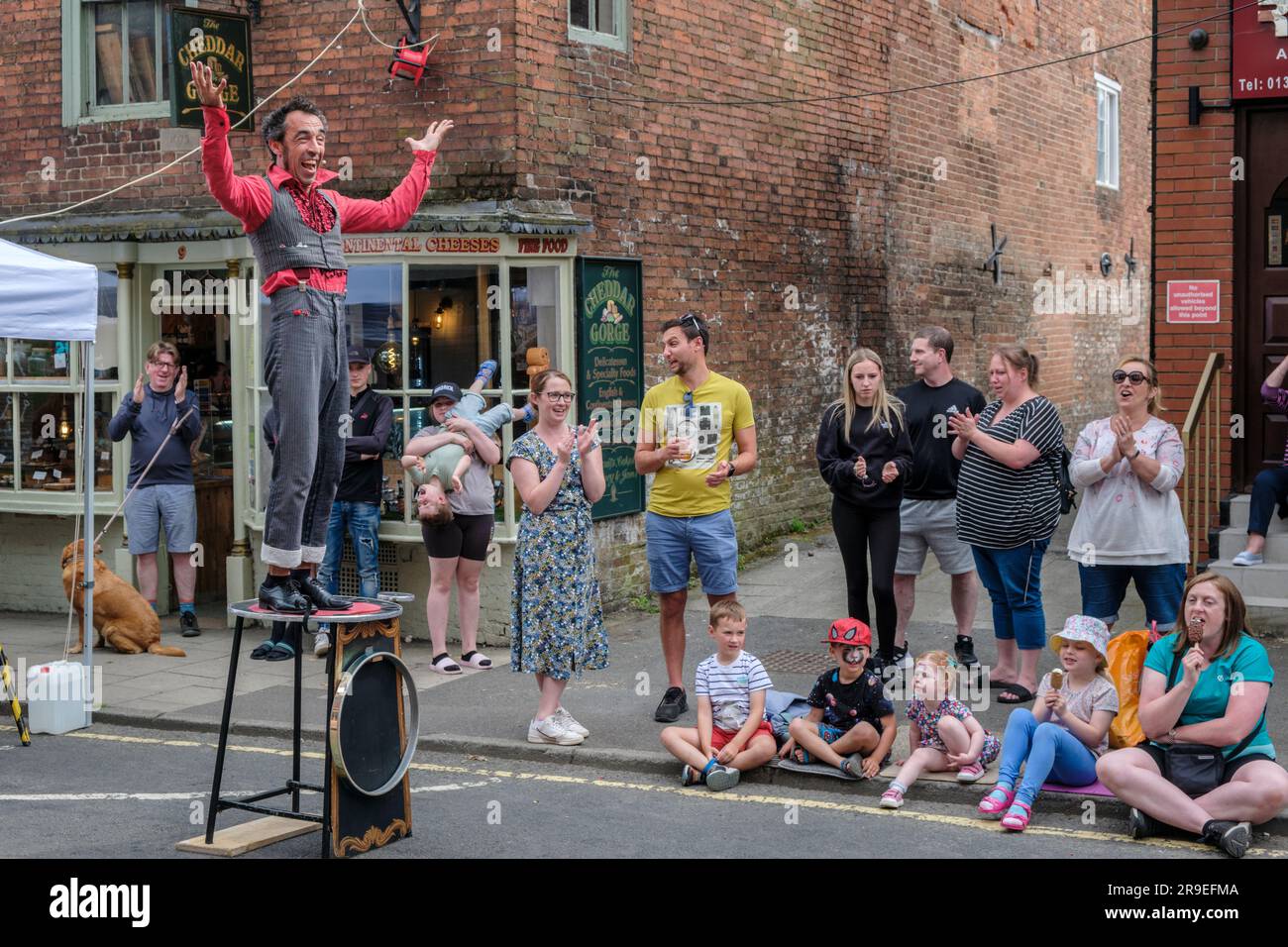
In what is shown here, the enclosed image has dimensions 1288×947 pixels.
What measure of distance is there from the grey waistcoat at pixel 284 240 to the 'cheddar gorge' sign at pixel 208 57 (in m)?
5.52

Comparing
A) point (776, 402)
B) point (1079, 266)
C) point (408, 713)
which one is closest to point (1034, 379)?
point (408, 713)

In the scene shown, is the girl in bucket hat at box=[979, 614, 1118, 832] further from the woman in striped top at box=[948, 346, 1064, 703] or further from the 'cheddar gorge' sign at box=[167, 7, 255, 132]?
the 'cheddar gorge' sign at box=[167, 7, 255, 132]

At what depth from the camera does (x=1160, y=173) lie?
11836 millimetres

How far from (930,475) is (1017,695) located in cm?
147

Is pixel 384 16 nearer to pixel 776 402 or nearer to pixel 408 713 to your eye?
pixel 776 402

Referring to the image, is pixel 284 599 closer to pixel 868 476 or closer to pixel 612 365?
pixel 868 476

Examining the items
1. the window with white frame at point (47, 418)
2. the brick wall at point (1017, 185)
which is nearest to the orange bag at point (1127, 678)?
the window with white frame at point (47, 418)

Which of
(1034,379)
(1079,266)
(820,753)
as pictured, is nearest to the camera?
(820,753)

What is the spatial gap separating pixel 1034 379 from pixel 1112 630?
194 cm

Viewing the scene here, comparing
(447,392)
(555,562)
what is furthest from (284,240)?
(447,392)

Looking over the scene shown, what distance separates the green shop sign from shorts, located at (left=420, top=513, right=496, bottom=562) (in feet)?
4.55

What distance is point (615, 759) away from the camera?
812 cm

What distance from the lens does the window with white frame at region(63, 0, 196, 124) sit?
41.5 feet

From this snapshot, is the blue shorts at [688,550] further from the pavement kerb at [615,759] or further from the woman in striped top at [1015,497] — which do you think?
the woman in striped top at [1015,497]
